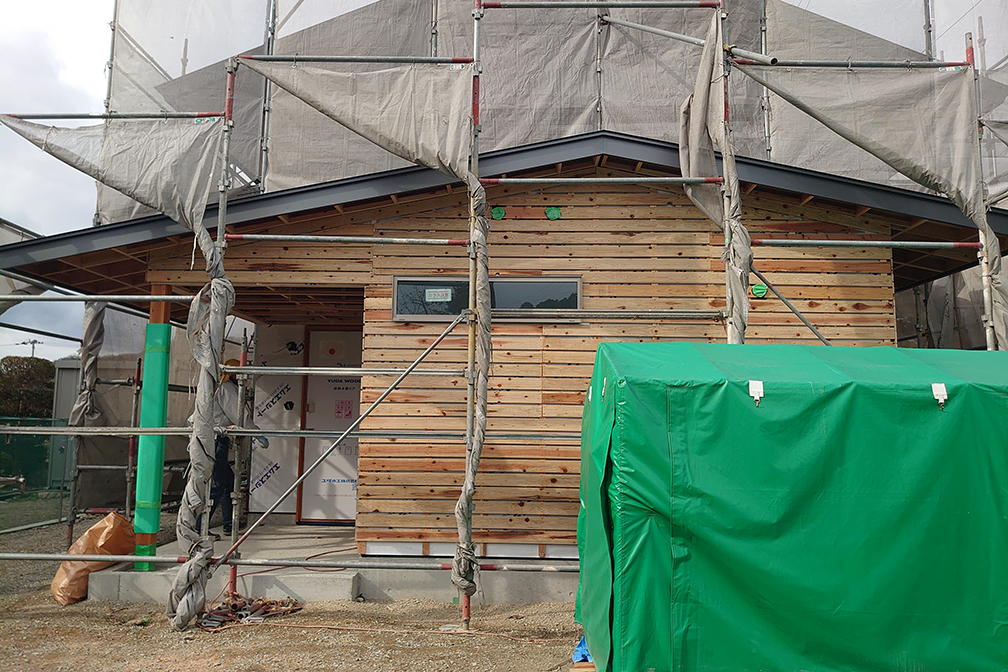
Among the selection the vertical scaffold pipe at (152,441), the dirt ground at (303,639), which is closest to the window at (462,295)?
the vertical scaffold pipe at (152,441)

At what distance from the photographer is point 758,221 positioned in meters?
7.50

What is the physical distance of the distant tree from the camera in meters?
22.0

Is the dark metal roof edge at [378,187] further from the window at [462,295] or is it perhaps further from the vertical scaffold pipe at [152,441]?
the window at [462,295]

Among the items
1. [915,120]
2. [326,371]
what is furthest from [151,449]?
[915,120]

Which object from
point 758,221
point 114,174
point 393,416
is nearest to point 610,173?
point 758,221

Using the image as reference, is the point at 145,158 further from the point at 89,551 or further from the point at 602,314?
the point at 602,314

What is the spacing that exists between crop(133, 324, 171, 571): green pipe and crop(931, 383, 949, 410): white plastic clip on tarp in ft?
22.0

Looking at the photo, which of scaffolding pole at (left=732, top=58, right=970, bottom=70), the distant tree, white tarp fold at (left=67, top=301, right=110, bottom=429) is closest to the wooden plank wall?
scaffolding pole at (left=732, top=58, right=970, bottom=70)

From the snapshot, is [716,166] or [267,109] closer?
[716,166]

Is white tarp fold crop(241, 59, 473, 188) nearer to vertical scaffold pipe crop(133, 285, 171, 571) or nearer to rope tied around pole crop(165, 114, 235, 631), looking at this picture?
rope tied around pole crop(165, 114, 235, 631)

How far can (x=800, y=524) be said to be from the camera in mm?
3732

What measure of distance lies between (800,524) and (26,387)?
26.6 m

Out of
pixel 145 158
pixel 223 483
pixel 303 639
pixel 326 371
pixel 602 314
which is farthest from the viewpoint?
pixel 223 483

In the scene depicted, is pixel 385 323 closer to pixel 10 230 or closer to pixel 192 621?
pixel 192 621
